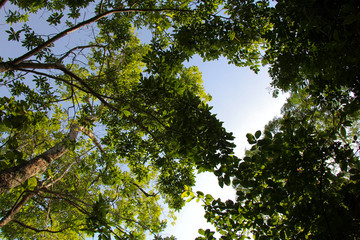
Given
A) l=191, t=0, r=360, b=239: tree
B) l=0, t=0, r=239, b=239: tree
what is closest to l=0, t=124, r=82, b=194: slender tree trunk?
l=0, t=0, r=239, b=239: tree

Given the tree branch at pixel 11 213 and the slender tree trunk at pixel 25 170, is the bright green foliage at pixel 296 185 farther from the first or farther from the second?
the slender tree trunk at pixel 25 170

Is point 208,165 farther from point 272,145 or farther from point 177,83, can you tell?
point 177,83

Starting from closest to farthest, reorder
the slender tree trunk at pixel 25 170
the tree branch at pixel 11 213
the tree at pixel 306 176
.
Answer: the tree at pixel 306 176
the tree branch at pixel 11 213
the slender tree trunk at pixel 25 170

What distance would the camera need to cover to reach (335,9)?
2.09m

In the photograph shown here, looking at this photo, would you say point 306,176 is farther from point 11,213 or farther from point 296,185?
point 11,213

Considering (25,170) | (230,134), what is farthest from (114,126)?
(230,134)

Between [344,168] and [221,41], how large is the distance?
3269 millimetres

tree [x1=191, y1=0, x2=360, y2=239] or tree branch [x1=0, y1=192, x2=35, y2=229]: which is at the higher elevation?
tree [x1=191, y1=0, x2=360, y2=239]

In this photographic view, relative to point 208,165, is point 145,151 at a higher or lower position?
higher

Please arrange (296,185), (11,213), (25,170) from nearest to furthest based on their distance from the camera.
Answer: (296,185)
(11,213)
(25,170)

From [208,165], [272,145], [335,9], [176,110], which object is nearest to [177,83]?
[176,110]

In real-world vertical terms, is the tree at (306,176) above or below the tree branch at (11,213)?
above

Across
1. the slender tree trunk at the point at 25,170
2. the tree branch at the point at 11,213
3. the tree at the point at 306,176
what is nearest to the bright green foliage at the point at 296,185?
the tree at the point at 306,176

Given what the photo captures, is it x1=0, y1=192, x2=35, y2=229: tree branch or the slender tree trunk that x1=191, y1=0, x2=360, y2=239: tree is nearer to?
x1=0, y1=192, x2=35, y2=229: tree branch
